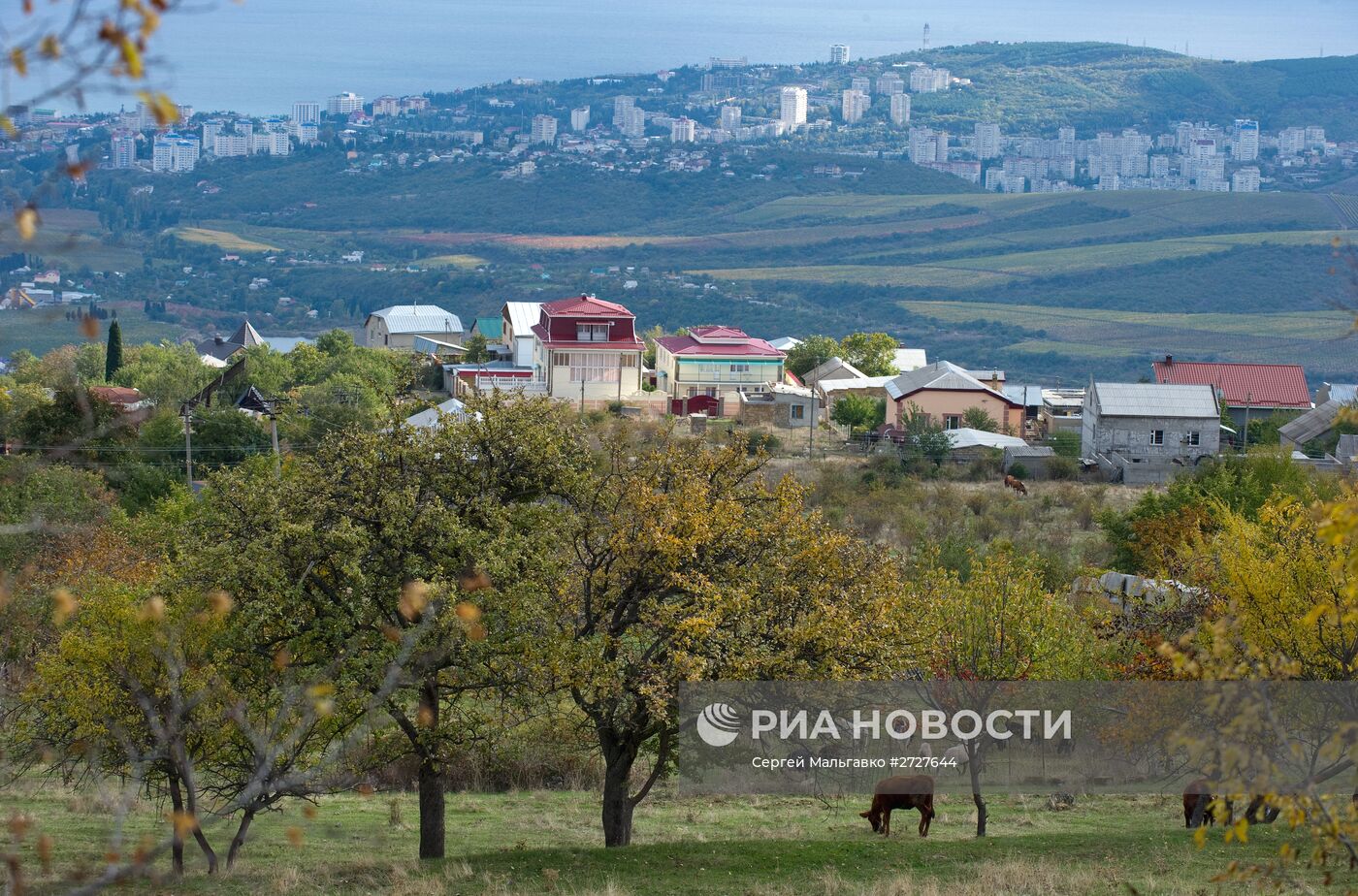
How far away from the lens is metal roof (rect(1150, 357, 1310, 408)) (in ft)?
198

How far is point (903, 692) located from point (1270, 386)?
168 ft

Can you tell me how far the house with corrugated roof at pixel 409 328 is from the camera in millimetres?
85312

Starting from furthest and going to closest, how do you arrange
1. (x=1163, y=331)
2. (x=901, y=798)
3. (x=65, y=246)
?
(x=1163, y=331) → (x=901, y=798) → (x=65, y=246)

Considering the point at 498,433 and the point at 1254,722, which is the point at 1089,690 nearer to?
the point at 498,433

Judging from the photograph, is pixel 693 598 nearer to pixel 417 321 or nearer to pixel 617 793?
pixel 617 793

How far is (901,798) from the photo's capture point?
53.6ft

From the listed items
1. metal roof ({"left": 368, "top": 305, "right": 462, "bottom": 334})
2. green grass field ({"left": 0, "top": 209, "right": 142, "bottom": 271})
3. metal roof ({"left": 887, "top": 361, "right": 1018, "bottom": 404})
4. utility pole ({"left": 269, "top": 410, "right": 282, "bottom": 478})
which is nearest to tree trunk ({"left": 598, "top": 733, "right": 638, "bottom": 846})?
utility pole ({"left": 269, "top": 410, "right": 282, "bottom": 478})

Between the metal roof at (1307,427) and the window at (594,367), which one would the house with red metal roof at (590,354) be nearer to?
the window at (594,367)

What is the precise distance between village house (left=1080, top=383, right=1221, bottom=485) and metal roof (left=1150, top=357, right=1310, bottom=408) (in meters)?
8.52

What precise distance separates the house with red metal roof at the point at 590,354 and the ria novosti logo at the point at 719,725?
44807mm

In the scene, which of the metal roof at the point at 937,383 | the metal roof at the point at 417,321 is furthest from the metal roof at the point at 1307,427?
the metal roof at the point at 417,321

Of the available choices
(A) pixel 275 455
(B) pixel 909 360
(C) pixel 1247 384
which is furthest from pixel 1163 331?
(A) pixel 275 455

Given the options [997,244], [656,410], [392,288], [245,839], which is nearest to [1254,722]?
[245,839]

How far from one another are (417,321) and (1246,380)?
4689cm
